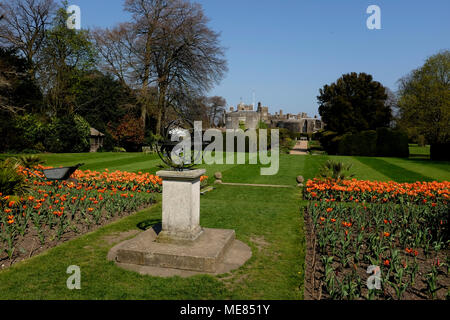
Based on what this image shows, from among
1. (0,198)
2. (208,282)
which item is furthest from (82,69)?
(208,282)

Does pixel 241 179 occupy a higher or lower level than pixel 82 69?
lower

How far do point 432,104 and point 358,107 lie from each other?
790 cm

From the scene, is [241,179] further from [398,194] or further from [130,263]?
[130,263]

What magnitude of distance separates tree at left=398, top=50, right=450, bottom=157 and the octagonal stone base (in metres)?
27.8

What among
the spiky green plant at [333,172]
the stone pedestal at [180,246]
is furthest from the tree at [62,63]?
the stone pedestal at [180,246]

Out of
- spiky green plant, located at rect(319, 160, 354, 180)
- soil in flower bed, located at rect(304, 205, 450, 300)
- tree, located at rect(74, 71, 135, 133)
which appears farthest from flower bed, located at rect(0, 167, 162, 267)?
tree, located at rect(74, 71, 135, 133)

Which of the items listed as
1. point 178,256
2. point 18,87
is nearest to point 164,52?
point 18,87

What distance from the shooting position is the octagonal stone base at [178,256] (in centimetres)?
504

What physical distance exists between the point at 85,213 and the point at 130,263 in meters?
3.54

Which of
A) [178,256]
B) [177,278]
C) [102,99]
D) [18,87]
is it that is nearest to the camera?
[177,278]

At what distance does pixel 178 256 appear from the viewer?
5086 millimetres

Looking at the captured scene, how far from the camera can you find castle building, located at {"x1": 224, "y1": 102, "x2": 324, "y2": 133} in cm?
7240

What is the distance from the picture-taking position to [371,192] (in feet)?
34.8

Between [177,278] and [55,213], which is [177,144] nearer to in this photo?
[177,278]
